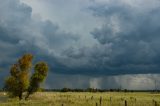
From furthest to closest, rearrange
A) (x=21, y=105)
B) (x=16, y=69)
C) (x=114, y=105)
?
(x=16, y=69), (x=21, y=105), (x=114, y=105)

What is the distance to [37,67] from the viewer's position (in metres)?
111

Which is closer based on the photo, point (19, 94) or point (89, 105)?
point (89, 105)

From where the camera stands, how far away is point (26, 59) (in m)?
106

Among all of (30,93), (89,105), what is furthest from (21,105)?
(30,93)

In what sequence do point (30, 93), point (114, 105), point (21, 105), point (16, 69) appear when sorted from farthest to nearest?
1. point (30, 93)
2. point (16, 69)
3. point (21, 105)
4. point (114, 105)

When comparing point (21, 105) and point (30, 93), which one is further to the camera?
point (30, 93)

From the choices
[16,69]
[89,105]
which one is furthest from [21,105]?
[16,69]

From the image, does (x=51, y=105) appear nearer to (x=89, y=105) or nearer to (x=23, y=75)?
(x=89, y=105)

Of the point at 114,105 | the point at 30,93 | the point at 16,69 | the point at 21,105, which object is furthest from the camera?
the point at 30,93

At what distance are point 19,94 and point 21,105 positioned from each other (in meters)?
53.7

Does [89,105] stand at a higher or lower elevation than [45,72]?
lower

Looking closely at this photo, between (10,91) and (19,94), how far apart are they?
2.67 meters

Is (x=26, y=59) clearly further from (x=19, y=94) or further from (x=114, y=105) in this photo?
(x=114, y=105)

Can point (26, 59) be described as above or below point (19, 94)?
above
